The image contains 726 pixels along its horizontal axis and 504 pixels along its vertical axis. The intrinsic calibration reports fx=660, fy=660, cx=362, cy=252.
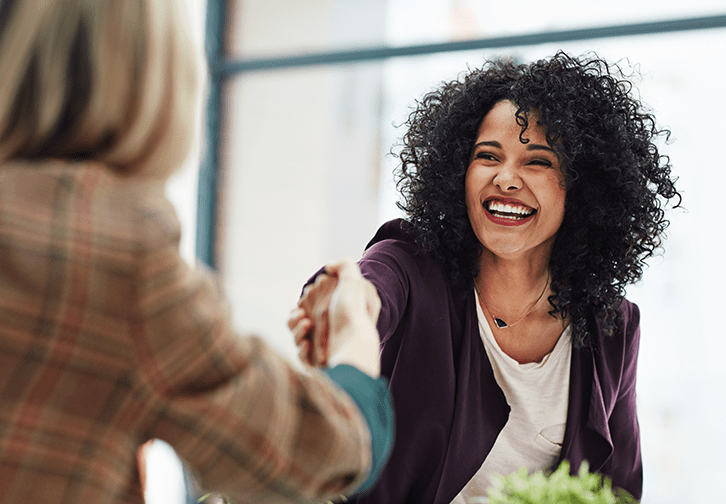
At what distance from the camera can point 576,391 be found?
159 centimetres

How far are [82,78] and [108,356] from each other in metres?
0.30

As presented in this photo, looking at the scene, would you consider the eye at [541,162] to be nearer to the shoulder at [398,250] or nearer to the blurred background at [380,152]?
the shoulder at [398,250]

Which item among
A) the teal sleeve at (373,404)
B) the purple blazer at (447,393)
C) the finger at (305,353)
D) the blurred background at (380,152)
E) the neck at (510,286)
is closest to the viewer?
the teal sleeve at (373,404)

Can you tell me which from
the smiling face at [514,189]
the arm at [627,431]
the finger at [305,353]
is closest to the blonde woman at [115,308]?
the finger at [305,353]

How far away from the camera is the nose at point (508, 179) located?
157 cm

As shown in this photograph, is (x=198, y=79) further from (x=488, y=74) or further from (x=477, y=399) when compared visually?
(x=488, y=74)

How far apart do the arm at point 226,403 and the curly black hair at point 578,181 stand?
3.06 feet

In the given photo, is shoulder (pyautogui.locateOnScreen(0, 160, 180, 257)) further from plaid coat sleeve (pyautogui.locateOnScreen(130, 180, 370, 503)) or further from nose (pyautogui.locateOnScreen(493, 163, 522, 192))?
nose (pyautogui.locateOnScreen(493, 163, 522, 192))

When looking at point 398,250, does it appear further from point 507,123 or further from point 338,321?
point 338,321

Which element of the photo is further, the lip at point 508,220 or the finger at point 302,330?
the lip at point 508,220

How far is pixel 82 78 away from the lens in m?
0.70

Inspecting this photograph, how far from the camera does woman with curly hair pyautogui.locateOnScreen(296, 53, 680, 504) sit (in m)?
1.49

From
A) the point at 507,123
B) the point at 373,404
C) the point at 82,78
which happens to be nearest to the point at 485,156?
the point at 507,123

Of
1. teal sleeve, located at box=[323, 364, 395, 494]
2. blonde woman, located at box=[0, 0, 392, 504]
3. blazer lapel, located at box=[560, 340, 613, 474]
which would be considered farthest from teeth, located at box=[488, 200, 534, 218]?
blonde woman, located at box=[0, 0, 392, 504]
